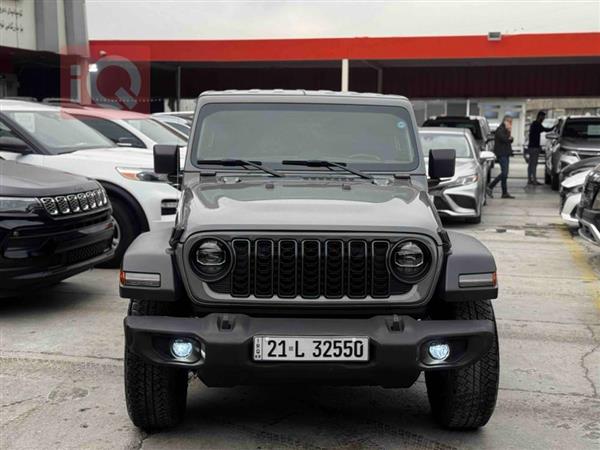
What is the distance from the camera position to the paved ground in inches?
157

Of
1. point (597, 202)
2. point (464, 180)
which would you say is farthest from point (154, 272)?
point (464, 180)

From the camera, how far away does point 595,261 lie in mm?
9312

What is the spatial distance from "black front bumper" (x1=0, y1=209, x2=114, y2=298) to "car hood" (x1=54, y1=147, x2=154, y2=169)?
1809mm

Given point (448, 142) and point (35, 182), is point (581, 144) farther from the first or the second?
point (35, 182)

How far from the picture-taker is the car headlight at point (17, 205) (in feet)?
19.4

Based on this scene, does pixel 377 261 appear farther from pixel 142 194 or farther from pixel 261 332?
pixel 142 194

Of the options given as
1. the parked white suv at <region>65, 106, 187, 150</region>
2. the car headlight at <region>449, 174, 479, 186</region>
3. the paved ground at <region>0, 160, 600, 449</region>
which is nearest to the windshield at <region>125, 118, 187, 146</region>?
the parked white suv at <region>65, 106, 187, 150</region>

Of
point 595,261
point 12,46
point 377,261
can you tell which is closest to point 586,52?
point 595,261

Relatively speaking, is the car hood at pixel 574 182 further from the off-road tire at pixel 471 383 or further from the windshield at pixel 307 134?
the off-road tire at pixel 471 383

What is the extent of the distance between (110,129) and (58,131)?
1.44 m

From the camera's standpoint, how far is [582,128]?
18.4 m

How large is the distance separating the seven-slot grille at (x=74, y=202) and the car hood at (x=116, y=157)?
136 cm

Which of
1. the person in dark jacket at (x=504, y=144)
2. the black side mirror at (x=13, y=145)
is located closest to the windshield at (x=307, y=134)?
the black side mirror at (x=13, y=145)

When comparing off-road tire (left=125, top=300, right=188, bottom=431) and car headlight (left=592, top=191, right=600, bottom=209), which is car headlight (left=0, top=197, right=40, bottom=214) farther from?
car headlight (left=592, top=191, right=600, bottom=209)
